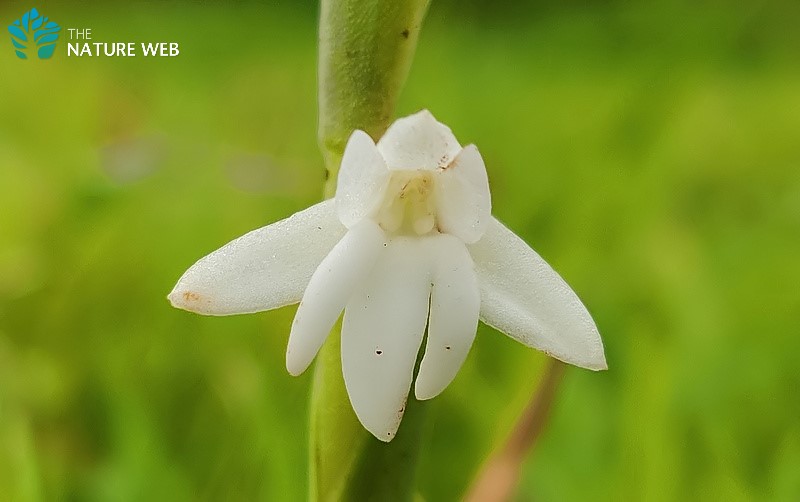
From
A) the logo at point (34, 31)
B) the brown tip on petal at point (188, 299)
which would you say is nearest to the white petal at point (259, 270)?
the brown tip on petal at point (188, 299)

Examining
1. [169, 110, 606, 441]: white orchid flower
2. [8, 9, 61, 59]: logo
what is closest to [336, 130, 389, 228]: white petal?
[169, 110, 606, 441]: white orchid flower

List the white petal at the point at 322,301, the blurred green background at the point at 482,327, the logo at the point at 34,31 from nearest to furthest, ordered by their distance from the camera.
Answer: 1. the white petal at the point at 322,301
2. the blurred green background at the point at 482,327
3. the logo at the point at 34,31

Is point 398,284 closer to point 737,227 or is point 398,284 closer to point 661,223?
point 661,223

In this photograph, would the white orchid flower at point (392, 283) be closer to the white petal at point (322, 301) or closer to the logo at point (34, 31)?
the white petal at point (322, 301)

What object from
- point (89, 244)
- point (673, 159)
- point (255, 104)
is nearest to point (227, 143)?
point (255, 104)

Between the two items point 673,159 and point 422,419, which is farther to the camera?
point 673,159

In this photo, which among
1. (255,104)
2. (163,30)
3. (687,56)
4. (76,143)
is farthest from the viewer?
(163,30)

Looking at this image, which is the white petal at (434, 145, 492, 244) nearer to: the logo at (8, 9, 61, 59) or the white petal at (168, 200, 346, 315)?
the white petal at (168, 200, 346, 315)

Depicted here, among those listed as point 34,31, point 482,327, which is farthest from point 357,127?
point 34,31
